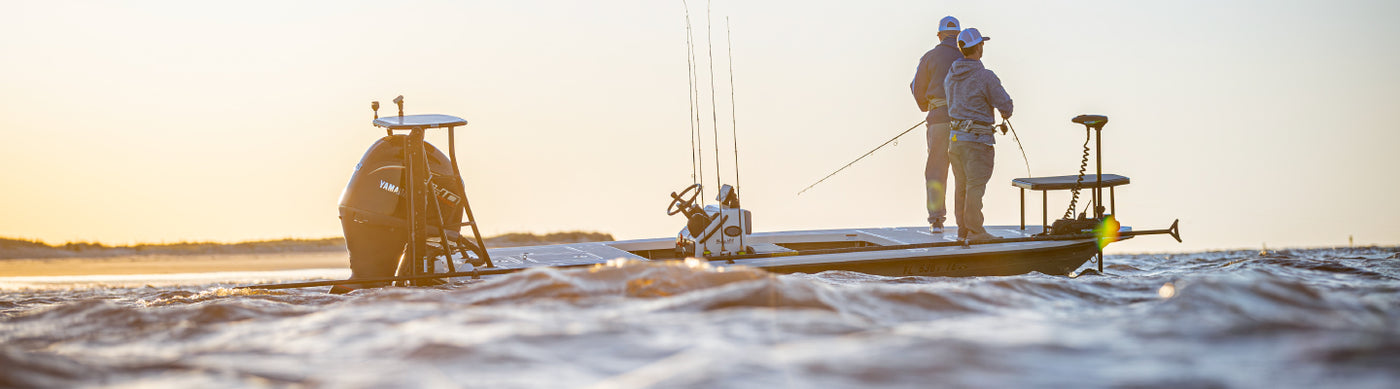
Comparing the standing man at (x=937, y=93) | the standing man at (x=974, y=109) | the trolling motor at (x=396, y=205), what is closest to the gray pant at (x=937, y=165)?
the standing man at (x=937, y=93)

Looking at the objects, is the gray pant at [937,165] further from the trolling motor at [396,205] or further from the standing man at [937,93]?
the trolling motor at [396,205]

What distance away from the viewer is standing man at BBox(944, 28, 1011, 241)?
10.0 metres

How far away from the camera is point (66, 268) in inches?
1025

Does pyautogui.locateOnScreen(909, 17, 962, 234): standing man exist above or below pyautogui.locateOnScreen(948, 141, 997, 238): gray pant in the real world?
above

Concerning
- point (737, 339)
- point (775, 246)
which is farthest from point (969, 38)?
point (737, 339)

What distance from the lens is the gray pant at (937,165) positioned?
11.3 metres

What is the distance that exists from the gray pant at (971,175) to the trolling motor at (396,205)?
4.46m

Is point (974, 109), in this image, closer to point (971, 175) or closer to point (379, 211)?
point (971, 175)

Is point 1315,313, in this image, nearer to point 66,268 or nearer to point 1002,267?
point 1002,267

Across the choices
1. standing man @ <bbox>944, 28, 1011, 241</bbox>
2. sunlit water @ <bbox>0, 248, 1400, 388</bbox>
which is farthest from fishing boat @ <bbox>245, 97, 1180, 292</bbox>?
sunlit water @ <bbox>0, 248, 1400, 388</bbox>

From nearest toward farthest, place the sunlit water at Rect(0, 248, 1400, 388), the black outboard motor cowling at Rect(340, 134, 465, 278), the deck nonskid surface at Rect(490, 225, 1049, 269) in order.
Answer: the sunlit water at Rect(0, 248, 1400, 388) < the black outboard motor cowling at Rect(340, 134, 465, 278) < the deck nonskid surface at Rect(490, 225, 1049, 269)

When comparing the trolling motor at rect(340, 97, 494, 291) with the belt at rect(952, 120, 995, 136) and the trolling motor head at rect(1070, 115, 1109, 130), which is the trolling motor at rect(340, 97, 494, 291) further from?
the trolling motor head at rect(1070, 115, 1109, 130)

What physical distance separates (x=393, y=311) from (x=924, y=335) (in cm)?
253

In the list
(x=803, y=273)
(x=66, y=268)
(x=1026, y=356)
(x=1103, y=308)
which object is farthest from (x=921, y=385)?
(x=66, y=268)
